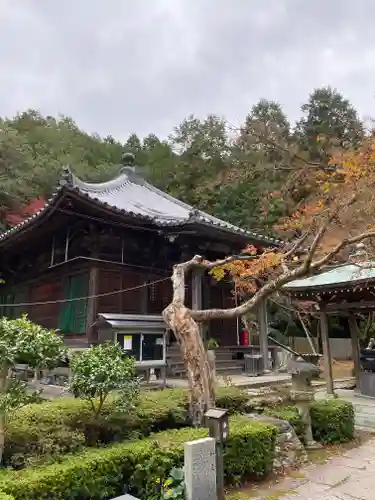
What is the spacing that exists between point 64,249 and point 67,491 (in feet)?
32.0

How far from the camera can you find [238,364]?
41.9 feet

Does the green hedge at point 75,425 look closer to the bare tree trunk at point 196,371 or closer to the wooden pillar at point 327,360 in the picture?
the bare tree trunk at point 196,371

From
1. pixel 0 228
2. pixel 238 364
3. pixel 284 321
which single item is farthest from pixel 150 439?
pixel 284 321

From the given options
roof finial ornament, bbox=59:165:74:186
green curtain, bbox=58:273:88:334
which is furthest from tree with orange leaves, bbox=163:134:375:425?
green curtain, bbox=58:273:88:334

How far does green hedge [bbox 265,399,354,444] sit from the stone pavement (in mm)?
665

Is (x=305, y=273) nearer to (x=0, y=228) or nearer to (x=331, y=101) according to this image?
(x=0, y=228)

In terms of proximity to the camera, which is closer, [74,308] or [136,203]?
[74,308]

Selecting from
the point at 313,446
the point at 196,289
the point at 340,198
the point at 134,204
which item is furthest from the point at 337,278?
the point at 134,204

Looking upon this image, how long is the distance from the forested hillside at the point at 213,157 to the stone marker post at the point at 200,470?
483 centimetres

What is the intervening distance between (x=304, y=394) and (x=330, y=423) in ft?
2.92

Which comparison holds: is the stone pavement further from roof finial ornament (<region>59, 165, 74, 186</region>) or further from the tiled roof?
roof finial ornament (<region>59, 165, 74, 186</region>)

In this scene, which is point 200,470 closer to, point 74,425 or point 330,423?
point 74,425

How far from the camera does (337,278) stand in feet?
35.8

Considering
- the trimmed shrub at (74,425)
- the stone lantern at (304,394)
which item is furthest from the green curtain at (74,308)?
the stone lantern at (304,394)
